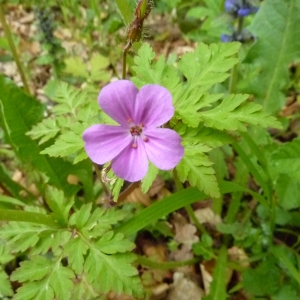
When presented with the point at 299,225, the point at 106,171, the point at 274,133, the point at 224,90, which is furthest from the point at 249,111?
the point at 274,133

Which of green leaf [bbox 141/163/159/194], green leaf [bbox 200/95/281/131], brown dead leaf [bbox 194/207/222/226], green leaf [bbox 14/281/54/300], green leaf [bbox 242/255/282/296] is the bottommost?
brown dead leaf [bbox 194/207/222/226]

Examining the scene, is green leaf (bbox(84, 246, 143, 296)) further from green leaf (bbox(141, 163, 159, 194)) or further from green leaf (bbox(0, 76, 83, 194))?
green leaf (bbox(0, 76, 83, 194))

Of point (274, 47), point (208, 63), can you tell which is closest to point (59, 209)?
point (208, 63)

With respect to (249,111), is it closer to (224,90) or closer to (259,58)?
(259,58)

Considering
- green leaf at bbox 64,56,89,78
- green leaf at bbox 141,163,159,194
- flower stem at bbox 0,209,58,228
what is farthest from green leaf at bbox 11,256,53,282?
green leaf at bbox 64,56,89,78

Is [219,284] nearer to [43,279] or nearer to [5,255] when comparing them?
[43,279]
